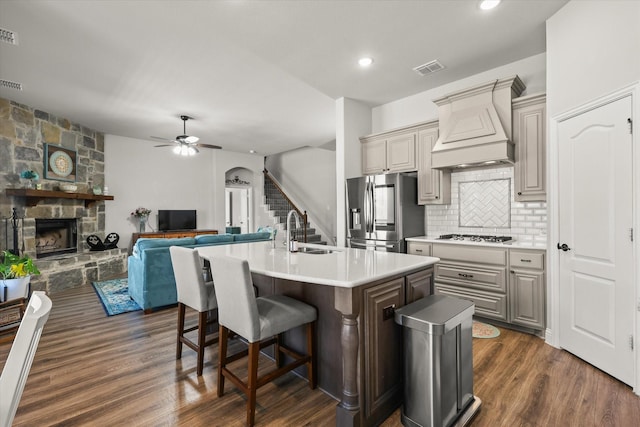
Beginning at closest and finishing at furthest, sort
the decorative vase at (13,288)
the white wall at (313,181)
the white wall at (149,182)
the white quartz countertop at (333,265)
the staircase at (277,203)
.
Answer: the white quartz countertop at (333,265) → the decorative vase at (13,288) → the white wall at (149,182) → the white wall at (313,181) → the staircase at (277,203)

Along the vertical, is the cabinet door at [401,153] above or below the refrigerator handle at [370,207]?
above

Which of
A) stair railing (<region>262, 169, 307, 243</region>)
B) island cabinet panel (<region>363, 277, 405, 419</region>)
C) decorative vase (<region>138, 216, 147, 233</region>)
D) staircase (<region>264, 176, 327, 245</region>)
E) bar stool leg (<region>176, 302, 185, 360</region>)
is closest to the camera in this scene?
island cabinet panel (<region>363, 277, 405, 419</region>)

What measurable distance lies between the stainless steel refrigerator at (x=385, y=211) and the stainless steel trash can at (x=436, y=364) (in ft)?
6.91

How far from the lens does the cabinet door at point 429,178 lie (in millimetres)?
3967

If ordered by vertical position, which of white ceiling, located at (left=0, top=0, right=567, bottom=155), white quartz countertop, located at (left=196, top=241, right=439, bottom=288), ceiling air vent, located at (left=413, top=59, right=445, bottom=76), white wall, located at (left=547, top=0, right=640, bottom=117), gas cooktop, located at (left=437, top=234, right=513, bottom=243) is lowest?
white quartz countertop, located at (left=196, top=241, right=439, bottom=288)

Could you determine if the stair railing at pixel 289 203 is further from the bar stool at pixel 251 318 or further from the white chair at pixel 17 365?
the white chair at pixel 17 365

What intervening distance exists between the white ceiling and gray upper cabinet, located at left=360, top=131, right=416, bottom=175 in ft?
2.09

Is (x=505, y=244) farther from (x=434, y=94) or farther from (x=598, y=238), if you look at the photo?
(x=434, y=94)

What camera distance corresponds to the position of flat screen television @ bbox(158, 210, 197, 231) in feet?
24.5

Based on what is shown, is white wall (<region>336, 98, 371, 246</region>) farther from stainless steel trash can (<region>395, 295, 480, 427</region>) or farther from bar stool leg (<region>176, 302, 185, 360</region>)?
stainless steel trash can (<region>395, 295, 480, 427</region>)

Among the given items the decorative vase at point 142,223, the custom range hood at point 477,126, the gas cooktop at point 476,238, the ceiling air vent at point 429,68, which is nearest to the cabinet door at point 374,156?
the custom range hood at point 477,126

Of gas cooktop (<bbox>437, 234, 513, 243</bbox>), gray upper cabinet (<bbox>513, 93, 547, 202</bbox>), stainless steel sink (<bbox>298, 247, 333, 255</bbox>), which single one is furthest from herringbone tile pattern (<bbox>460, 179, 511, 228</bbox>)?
stainless steel sink (<bbox>298, 247, 333, 255</bbox>)

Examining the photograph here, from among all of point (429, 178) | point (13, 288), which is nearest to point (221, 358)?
point (13, 288)

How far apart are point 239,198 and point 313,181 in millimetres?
2877
